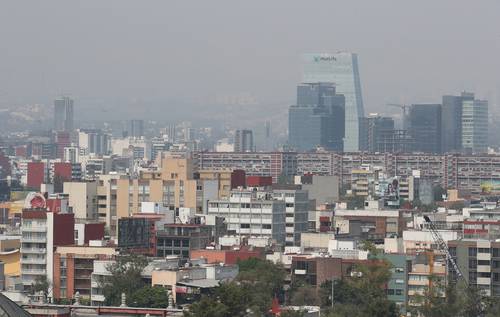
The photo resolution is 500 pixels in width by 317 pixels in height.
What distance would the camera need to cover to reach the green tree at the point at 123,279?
48.1 metres

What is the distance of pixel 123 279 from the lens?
49312 millimetres

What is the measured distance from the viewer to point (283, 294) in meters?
52.0

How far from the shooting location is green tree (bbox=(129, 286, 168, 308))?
45.3m

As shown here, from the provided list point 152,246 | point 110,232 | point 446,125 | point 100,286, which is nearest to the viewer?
point 100,286

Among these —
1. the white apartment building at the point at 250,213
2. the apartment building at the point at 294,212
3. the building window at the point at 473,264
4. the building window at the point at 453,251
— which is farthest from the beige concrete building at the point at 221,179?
the building window at the point at 473,264

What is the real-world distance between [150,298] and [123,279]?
3650 millimetres

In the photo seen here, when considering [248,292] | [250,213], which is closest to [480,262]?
[248,292]

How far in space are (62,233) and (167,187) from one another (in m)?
20.6

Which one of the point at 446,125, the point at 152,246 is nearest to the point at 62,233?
the point at 152,246

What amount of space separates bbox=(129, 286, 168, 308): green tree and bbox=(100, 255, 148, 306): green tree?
456 millimetres

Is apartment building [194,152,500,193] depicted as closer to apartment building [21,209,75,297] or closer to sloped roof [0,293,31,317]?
apartment building [21,209,75,297]

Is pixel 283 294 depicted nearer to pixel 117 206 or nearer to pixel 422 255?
pixel 422 255

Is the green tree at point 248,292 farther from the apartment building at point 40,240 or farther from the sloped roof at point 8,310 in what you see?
the sloped roof at point 8,310

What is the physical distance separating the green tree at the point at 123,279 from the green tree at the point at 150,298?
0.46 meters
